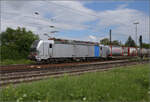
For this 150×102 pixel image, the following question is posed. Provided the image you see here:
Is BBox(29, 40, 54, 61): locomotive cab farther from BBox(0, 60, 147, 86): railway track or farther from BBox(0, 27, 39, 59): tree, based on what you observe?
BBox(0, 27, 39, 59): tree

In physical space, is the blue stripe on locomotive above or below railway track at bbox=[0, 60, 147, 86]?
above

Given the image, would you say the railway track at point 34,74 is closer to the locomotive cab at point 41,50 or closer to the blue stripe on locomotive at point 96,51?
the locomotive cab at point 41,50

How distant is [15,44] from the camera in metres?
31.9

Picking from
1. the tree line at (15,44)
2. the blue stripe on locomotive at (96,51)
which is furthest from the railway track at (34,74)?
the tree line at (15,44)

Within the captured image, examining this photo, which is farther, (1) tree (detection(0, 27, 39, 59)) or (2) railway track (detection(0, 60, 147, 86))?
(1) tree (detection(0, 27, 39, 59))

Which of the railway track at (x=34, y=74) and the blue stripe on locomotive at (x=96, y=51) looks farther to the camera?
the blue stripe on locomotive at (x=96, y=51)

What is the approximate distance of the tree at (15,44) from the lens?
27.9 meters

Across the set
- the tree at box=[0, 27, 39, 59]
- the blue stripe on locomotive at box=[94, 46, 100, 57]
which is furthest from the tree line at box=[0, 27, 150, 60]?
the blue stripe on locomotive at box=[94, 46, 100, 57]

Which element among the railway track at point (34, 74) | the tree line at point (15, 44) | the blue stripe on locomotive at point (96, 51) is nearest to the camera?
the railway track at point (34, 74)

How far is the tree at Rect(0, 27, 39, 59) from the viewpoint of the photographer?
27875mm

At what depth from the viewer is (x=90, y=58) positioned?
1033 inches

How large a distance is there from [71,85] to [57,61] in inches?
580

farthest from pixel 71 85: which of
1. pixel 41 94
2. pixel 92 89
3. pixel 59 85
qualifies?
pixel 41 94

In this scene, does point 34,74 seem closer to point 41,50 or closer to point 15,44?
point 41,50
